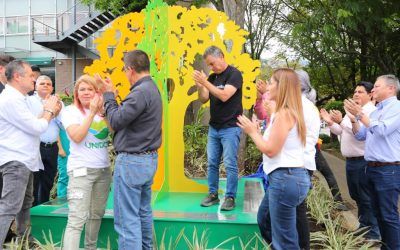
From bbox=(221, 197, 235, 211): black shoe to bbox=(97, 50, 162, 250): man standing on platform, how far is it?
1.32 metres

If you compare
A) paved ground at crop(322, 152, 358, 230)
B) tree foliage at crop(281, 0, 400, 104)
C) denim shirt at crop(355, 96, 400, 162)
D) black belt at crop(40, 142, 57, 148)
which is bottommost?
paved ground at crop(322, 152, 358, 230)

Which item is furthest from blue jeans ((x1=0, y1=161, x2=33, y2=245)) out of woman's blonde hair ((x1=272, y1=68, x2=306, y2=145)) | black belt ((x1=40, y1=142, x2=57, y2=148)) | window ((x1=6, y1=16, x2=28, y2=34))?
window ((x1=6, y1=16, x2=28, y2=34))

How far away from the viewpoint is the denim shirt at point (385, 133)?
3.73 m

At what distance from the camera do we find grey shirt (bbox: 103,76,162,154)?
124 inches

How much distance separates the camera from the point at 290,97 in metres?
3.06

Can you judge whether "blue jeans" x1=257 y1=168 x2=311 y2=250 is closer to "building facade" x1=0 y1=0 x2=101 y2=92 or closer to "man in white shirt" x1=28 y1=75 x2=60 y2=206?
"man in white shirt" x1=28 y1=75 x2=60 y2=206

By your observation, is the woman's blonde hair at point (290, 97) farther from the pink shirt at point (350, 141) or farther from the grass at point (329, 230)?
the pink shirt at point (350, 141)

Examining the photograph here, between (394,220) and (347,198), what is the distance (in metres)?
3.18

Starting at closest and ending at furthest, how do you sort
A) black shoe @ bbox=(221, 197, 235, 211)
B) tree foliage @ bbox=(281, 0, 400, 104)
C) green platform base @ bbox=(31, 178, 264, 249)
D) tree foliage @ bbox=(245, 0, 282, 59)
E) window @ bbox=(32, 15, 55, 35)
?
1. green platform base @ bbox=(31, 178, 264, 249)
2. black shoe @ bbox=(221, 197, 235, 211)
3. tree foliage @ bbox=(281, 0, 400, 104)
4. tree foliage @ bbox=(245, 0, 282, 59)
5. window @ bbox=(32, 15, 55, 35)

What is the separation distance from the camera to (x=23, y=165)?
3.70m

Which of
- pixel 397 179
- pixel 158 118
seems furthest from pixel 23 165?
pixel 397 179

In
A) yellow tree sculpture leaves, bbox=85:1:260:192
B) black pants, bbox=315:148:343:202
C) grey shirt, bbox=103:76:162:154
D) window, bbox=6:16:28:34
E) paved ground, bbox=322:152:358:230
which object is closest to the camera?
grey shirt, bbox=103:76:162:154

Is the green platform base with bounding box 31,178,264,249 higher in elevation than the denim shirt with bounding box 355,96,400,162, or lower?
lower

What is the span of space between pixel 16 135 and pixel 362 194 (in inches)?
147
